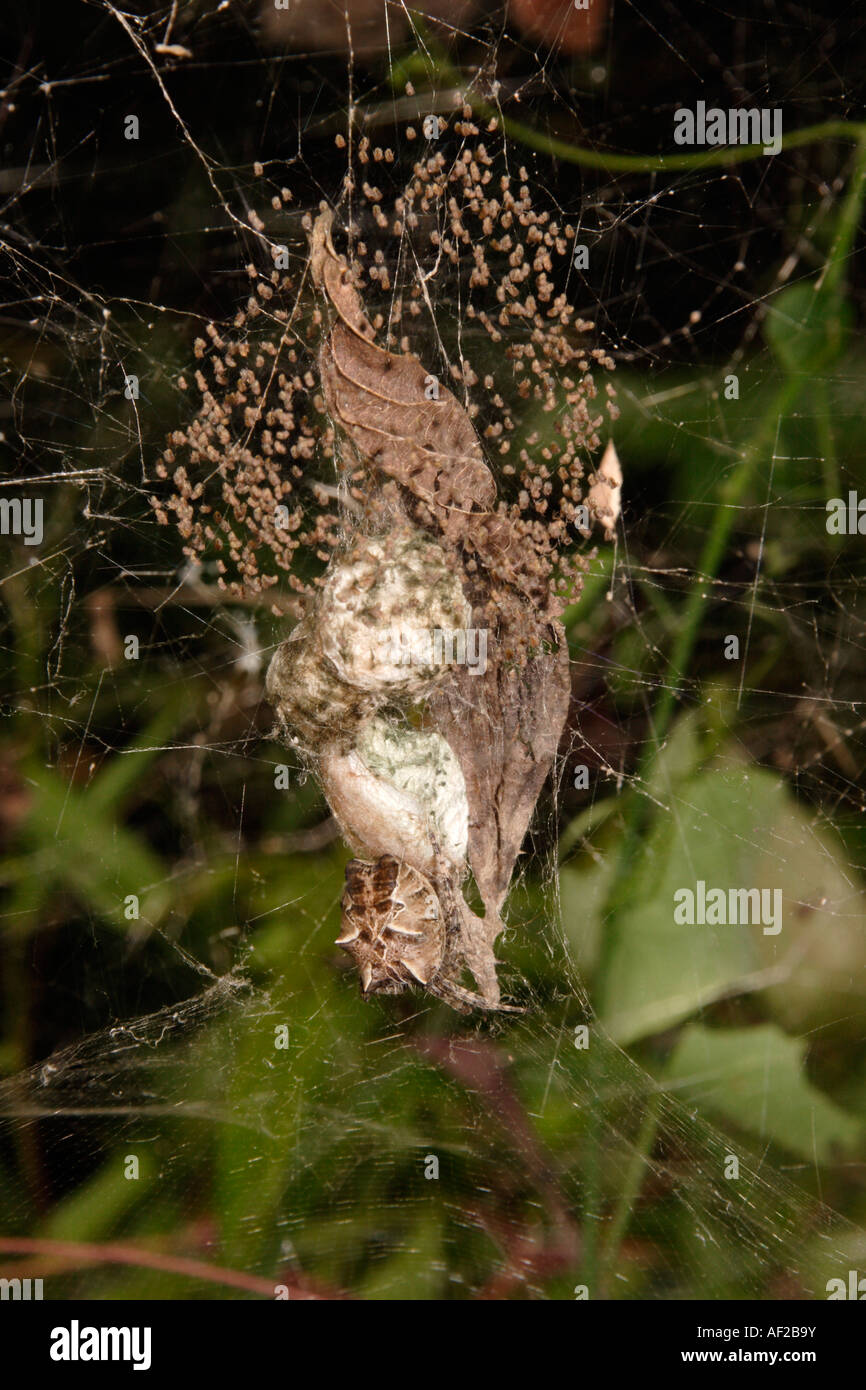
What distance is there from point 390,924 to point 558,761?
0.24m

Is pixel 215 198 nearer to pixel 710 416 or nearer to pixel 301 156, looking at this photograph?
pixel 301 156

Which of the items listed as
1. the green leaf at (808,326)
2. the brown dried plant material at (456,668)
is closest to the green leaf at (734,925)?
the brown dried plant material at (456,668)

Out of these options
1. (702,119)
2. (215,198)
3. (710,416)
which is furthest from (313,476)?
(702,119)

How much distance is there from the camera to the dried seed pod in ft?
2.42

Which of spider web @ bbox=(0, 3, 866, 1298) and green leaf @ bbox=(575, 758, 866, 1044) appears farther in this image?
green leaf @ bbox=(575, 758, 866, 1044)

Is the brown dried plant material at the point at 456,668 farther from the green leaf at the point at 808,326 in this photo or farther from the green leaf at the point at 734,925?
the green leaf at the point at 808,326

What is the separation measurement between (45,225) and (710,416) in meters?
0.68

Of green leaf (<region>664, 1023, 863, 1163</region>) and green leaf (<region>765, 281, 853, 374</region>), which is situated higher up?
green leaf (<region>765, 281, 853, 374</region>)

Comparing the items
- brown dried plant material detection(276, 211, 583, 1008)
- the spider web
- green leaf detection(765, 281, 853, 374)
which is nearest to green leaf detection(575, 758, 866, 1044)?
the spider web

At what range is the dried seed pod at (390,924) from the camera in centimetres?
74

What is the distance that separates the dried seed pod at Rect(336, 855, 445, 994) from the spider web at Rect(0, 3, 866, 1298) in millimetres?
103

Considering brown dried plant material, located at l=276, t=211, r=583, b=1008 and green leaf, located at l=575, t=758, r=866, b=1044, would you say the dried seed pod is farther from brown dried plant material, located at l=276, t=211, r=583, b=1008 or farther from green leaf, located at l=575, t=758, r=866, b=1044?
green leaf, located at l=575, t=758, r=866, b=1044

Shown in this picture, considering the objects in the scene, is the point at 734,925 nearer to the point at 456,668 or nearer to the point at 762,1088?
the point at 762,1088

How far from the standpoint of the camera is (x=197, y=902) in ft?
2.92
